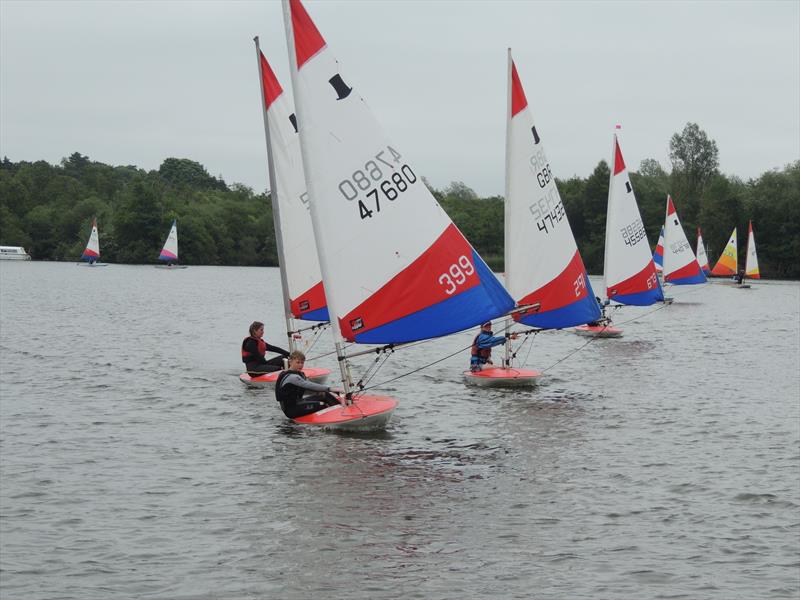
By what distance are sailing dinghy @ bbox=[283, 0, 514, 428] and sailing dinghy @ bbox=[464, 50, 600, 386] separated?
19.3 feet

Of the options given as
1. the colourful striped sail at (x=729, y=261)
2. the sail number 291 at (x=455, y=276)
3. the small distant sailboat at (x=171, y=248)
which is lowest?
the sail number 291 at (x=455, y=276)

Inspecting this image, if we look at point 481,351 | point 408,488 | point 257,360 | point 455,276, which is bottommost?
point 408,488

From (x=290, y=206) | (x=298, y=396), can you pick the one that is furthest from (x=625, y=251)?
(x=298, y=396)

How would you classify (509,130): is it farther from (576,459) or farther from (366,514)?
(366,514)

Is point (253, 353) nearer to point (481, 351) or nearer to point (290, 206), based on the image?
point (290, 206)

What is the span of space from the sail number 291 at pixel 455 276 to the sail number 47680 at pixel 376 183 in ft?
5.26

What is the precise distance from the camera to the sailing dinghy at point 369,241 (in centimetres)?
1655

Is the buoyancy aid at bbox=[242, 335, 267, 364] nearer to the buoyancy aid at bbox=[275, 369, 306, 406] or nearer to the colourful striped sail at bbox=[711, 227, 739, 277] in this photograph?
the buoyancy aid at bbox=[275, 369, 306, 406]

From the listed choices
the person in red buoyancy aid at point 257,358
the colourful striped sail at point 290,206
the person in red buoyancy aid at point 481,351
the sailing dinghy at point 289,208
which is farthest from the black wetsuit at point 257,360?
the person in red buoyancy aid at point 481,351

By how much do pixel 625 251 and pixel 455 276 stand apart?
67.9 ft

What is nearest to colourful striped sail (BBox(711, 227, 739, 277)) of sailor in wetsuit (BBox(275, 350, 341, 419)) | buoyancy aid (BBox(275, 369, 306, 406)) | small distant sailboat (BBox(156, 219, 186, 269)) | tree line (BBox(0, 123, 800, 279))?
tree line (BBox(0, 123, 800, 279))

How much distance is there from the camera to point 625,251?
120 ft

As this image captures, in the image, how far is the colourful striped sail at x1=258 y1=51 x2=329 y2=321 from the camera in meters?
23.4

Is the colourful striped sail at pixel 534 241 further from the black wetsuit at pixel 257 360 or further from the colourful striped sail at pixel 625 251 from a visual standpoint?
the colourful striped sail at pixel 625 251
